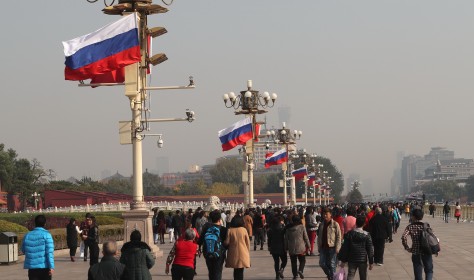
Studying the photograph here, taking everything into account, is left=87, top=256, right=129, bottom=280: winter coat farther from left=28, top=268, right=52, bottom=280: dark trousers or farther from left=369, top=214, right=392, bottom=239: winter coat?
left=369, top=214, right=392, bottom=239: winter coat

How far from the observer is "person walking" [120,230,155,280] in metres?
11.5

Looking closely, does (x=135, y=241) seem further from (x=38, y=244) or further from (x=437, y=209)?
(x=437, y=209)

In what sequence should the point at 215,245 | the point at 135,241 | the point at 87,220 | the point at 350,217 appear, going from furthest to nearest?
the point at 87,220 < the point at 350,217 < the point at 215,245 < the point at 135,241

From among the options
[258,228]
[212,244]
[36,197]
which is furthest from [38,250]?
[36,197]

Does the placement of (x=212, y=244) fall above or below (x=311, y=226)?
below

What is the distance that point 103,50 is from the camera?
915 inches

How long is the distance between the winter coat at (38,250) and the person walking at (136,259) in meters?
2.23

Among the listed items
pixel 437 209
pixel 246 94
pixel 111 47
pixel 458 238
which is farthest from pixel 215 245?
pixel 437 209

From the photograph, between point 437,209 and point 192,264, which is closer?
point 192,264

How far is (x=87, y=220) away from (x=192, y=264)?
11.9m

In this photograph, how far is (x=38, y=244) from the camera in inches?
531

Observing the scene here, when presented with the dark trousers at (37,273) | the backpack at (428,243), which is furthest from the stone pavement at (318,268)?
the dark trousers at (37,273)

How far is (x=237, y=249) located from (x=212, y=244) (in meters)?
0.71

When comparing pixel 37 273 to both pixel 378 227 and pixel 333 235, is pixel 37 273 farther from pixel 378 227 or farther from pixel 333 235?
pixel 378 227
